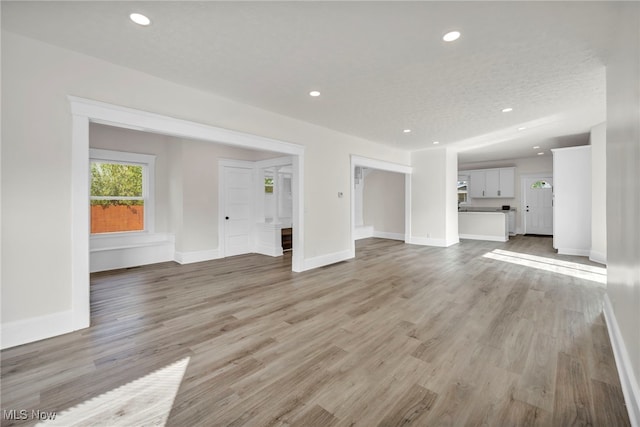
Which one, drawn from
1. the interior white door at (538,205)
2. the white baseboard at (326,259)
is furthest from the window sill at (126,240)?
the interior white door at (538,205)

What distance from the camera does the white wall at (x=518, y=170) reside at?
940 cm

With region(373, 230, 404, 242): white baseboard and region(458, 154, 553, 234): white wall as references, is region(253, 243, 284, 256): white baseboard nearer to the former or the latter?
region(373, 230, 404, 242): white baseboard

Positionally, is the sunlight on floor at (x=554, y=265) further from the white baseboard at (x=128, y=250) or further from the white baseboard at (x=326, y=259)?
the white baseboard at (x=128, y=250)

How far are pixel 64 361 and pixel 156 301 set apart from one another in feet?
4.38

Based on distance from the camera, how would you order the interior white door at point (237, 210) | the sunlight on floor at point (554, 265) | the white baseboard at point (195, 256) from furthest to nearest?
the interior white door at point (237, 210)
the white baseboard at point (195, 256)
the sunlight on floor at point (554, 265)

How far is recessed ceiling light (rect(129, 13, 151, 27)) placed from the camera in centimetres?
214

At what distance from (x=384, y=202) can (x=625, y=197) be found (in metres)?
7.29

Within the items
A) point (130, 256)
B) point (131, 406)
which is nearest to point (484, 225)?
point (131, 406)

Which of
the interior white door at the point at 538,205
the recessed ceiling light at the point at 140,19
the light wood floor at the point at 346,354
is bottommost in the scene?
the light wood floor at the point at 346,354

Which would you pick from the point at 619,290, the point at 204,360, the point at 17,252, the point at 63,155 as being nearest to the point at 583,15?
the point at 619,290

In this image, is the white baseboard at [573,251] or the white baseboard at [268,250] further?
the white baseboard at [268,250]

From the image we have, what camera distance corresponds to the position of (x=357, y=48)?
2588 mm

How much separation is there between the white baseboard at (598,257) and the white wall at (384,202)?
14.3ft

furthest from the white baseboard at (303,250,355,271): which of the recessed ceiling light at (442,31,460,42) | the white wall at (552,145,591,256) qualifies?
the white wall at (552,145,591,256)
